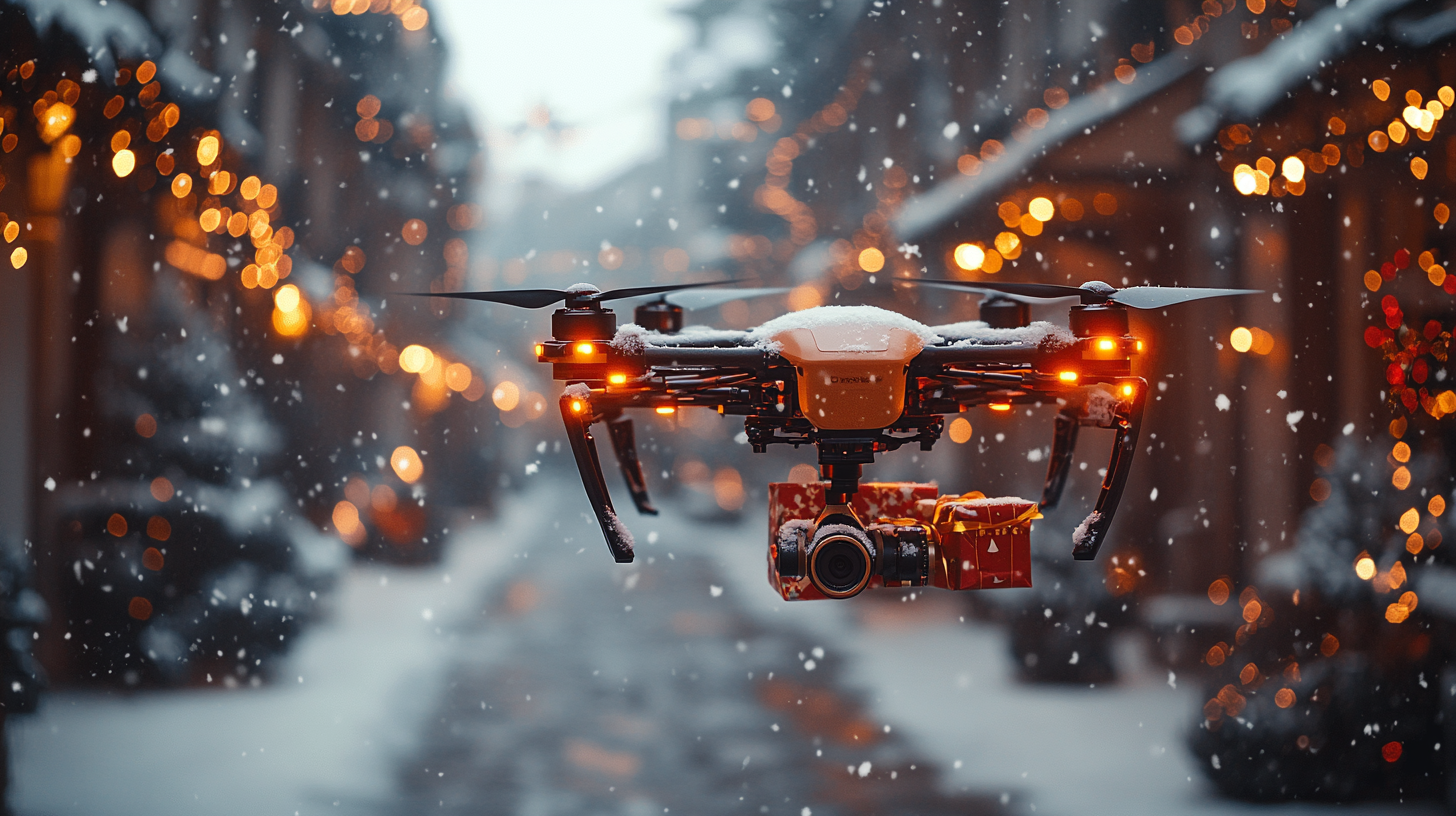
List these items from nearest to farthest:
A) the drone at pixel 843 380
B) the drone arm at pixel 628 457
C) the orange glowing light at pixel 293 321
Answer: the drone at pixel 843 380 → the drone arm at pixel 628 457 → the orange glowing light at pixel 293 321

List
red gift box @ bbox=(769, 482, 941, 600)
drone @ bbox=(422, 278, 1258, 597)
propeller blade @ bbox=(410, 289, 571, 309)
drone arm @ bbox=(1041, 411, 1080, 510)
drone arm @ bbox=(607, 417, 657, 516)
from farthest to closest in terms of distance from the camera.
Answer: drone arm @ bbox=(607, 417, 657, 516) → drone arm @ bbox=(1041, 411, 1080, 510) → red gift box @ bbox=(769, 482, 941, 600) → propeller blade @ bbox=(410, 289, 571, 309) → drone @ bbox=(422, 278, 1258, 597)

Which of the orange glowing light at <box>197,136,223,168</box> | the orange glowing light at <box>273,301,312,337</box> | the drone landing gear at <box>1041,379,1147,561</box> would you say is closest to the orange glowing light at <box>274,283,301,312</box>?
the orange glowing light at <box>273,301,312,337</box>

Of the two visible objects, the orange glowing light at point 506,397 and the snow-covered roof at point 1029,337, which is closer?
the snow-covered roof at point 1029,337

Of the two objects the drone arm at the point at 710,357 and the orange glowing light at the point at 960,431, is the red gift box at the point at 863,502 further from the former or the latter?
the orange glowing light at the point at 960,431

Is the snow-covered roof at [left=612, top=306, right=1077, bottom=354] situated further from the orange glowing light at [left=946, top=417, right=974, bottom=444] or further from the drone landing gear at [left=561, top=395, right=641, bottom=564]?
the orange glowing light at [left=946, top=417, right=974, bottom=444]

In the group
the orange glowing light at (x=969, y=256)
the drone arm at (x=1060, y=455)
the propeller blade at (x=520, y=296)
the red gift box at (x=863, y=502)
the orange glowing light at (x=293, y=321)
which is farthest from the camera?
the orange glowing light at (x=293, y=321)

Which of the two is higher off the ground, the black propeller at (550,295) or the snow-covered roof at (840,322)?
the black propeller at (550,295)

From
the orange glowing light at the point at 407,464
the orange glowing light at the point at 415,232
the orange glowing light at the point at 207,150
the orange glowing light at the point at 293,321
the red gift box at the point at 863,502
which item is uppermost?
the orange glowing light at the point at 207,150

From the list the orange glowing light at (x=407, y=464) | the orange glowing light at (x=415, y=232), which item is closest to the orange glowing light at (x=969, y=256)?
the orange glowing light at (x=415, y=232)
